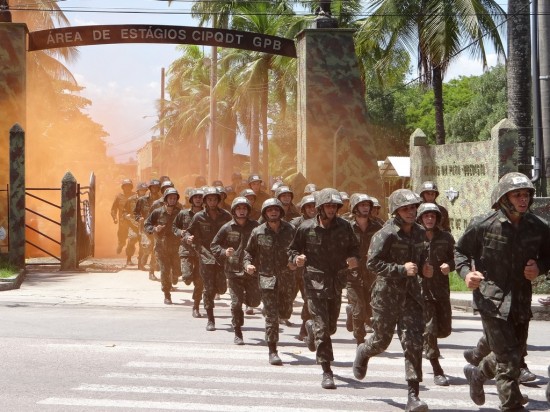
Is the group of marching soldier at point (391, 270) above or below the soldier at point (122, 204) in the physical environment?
below

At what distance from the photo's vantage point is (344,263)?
372 inches

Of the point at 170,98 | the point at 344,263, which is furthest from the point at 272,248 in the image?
the point at 170,98

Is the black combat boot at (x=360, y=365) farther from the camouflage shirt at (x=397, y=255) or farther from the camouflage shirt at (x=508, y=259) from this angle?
the camouflage shirt at (x=508, y=259)

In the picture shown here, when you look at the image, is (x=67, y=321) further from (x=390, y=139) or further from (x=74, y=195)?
(x=390, y=139)

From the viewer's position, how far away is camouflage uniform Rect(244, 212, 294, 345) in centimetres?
1062

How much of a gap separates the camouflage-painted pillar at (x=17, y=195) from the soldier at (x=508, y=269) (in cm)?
1485

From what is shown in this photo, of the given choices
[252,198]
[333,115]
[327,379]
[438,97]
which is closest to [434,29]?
[438,97]

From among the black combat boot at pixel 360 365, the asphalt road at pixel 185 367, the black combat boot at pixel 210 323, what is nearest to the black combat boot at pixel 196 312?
the asphalt road at pixel 185 367

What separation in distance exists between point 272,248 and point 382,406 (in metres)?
3.03

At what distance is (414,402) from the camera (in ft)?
25.1

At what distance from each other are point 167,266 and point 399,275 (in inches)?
341

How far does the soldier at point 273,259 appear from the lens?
10.6 metres

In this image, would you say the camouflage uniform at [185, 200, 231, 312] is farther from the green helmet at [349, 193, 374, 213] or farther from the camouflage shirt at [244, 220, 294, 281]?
the green helmet at [349, 193, 374, 213]

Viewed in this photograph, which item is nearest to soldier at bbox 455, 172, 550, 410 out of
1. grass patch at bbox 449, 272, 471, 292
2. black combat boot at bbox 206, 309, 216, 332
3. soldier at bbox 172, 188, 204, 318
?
black combat boot at bbox 206, 309, 216, 332
